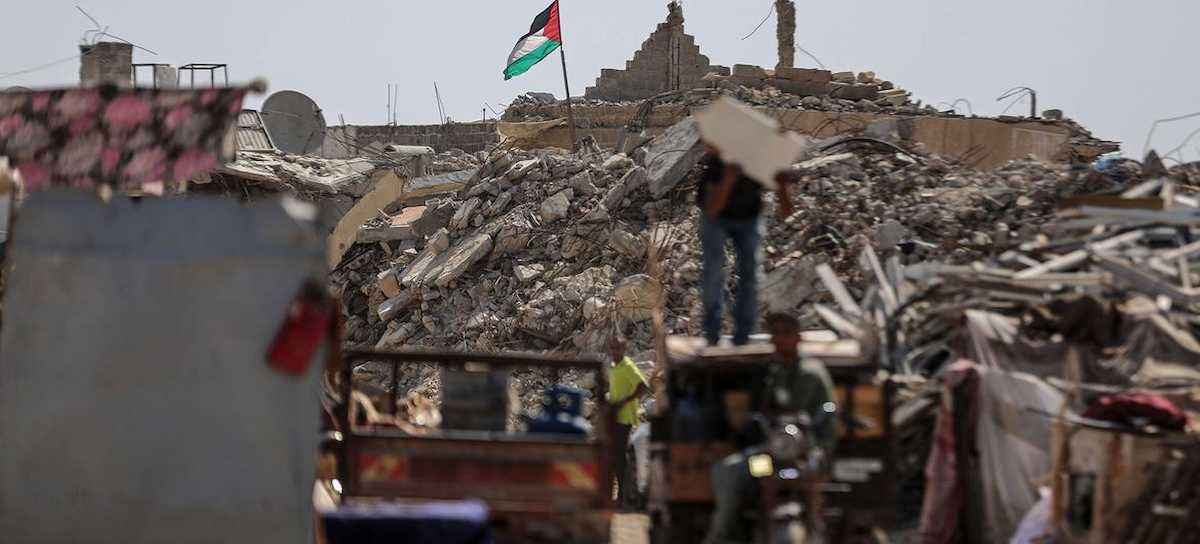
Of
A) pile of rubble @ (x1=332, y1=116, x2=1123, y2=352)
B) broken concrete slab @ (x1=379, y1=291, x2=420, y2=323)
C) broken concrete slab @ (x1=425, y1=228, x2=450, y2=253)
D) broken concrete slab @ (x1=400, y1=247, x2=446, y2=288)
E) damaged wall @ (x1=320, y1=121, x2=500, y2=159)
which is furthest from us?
damaged wall @ (x1=320, y1=121, x2=500, y2=159)

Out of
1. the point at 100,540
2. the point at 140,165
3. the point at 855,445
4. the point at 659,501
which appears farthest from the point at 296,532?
the point at 140,165

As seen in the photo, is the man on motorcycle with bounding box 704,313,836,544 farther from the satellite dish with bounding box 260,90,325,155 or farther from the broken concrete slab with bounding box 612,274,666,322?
the satellite dish with bounding box 260,90,325,155

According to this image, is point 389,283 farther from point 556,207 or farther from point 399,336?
point 556,207

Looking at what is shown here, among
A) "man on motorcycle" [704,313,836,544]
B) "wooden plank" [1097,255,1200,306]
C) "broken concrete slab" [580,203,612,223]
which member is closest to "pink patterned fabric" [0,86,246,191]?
"man on motorcycle" [704,313,836,544]

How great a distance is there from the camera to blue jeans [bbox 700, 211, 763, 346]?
1023 centimetres

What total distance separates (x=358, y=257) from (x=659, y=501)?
51.0ft

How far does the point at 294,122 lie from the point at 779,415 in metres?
25.9

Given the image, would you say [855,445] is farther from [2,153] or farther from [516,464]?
[2,153]

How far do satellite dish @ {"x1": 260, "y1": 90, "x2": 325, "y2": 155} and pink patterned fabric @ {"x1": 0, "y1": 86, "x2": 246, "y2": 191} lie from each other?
20.5m

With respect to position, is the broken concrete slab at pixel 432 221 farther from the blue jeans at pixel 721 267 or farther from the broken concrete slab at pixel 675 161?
the blue jeans at pixel 721 267

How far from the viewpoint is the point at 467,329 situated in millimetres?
20641

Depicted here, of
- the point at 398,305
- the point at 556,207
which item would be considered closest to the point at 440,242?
the point at 398,305

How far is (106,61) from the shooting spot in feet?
89.8

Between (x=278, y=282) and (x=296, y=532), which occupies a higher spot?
(x=278, y=282)
